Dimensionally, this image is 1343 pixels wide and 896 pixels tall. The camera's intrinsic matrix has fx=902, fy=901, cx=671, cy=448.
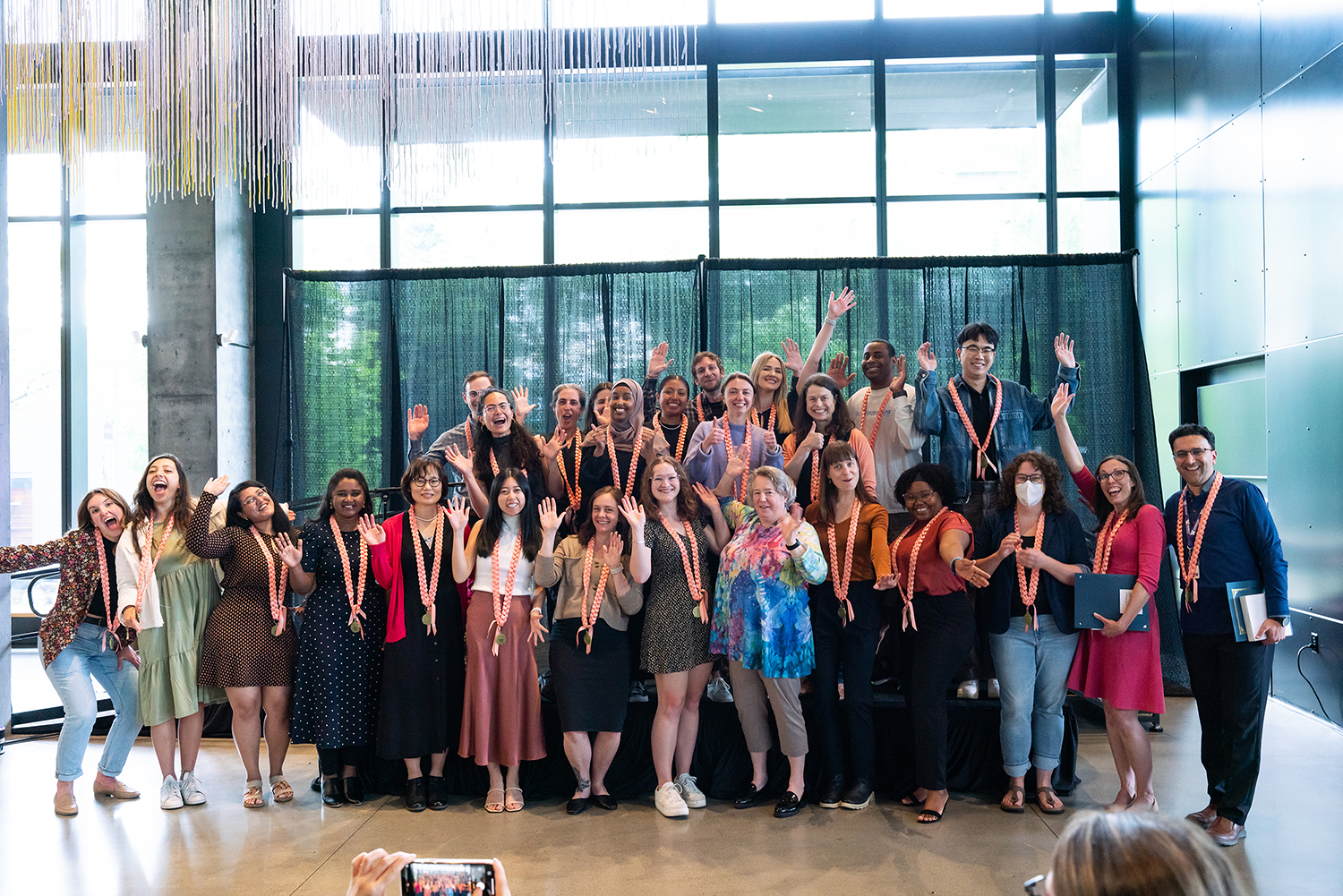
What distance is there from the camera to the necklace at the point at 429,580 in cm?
394

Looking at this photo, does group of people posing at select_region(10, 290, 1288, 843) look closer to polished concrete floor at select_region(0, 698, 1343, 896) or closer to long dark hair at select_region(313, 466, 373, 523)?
long dark hair at select_region(313, 466, 373, 523)

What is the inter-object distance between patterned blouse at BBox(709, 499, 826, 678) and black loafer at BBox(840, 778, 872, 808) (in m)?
0.61

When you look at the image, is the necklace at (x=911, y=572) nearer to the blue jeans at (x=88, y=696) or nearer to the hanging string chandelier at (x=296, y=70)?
the hanging string chandelier at (x=296, y=70)

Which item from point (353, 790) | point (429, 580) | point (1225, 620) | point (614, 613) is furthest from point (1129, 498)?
point (353, 790)

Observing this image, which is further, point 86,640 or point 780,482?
point 86,640

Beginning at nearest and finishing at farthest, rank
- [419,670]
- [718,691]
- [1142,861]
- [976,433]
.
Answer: [1142,861], [419,670], [718,691], [976,433]

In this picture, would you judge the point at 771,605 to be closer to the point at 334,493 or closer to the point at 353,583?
the point at 353,583

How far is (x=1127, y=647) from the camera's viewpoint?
3656mm

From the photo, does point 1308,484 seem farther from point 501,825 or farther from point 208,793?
point 208,793

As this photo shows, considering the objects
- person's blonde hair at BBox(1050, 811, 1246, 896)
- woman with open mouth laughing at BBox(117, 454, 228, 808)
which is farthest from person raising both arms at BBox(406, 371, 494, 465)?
person's blonde hair at BBox(1050, 811, 1246, 896)

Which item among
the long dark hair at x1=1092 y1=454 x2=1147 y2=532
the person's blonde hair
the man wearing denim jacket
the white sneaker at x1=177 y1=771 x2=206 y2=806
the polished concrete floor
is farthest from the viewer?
the man wearing denim jacket

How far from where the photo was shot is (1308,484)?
16.6ft

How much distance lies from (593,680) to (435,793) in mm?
895

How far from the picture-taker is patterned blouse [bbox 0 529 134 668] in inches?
156
